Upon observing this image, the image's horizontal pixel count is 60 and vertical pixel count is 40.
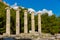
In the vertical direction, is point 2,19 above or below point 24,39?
above

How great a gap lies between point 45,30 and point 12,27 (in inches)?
213

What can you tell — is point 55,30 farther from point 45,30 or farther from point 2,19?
point 2,19

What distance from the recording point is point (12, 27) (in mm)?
40062

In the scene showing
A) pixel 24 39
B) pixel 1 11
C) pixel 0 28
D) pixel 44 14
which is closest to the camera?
pixel 24 39

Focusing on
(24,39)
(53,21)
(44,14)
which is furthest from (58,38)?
(44,14)

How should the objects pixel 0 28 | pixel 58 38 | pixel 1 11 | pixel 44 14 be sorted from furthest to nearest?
pixel 44 14, pixel 1 11, pixel 0 28, pixel 58 38

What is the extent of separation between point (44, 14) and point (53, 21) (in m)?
3.44

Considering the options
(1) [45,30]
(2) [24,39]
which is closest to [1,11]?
(1) [45,30]

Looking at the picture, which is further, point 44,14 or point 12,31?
point 44,14

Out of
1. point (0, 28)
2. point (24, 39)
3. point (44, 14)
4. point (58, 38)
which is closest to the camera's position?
point (58, 38)

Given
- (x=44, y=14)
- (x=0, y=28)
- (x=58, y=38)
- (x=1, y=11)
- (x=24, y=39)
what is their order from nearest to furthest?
(x=58, y=38), (x=24, y=39), (x=0, y=28), (x=1, y=11), (x=44, y=14)

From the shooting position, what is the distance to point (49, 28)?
40.2m

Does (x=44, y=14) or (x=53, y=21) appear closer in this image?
(x=53, y=21)

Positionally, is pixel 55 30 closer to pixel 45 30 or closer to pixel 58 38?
pixel 45 30
